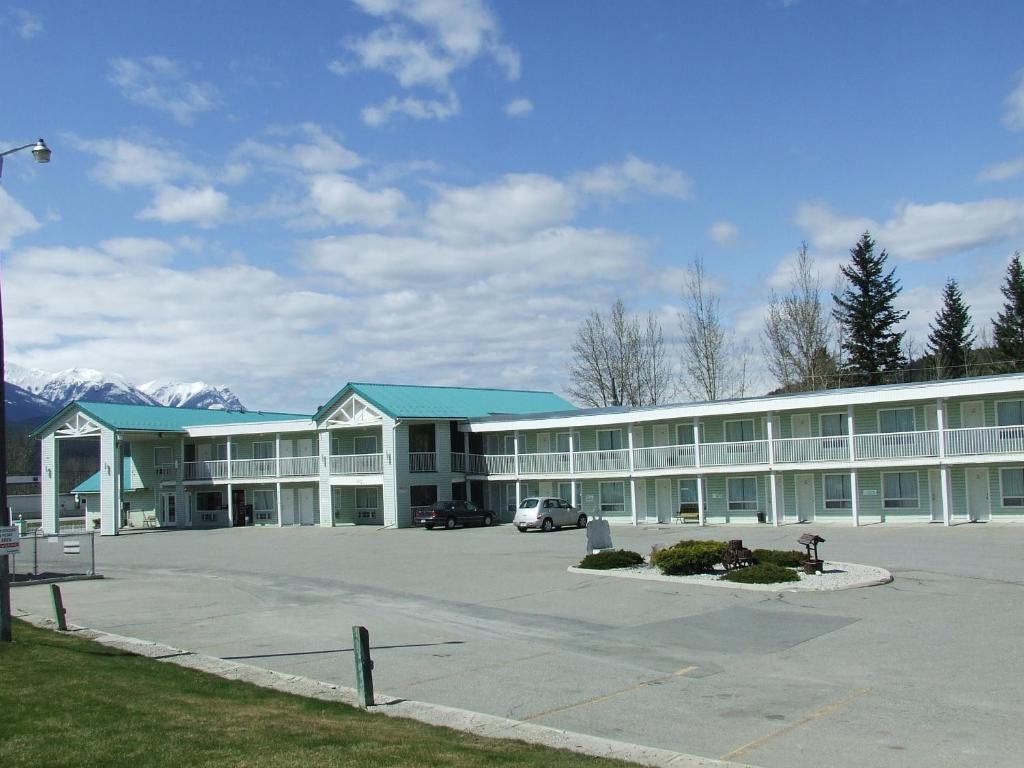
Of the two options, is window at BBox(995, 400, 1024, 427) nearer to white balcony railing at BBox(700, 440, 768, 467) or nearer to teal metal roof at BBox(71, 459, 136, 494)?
white balcony railing at BBox(700, 440, 768, 467)

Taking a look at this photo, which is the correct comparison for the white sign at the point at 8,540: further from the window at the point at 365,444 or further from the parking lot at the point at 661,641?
the window at the point at 365,444

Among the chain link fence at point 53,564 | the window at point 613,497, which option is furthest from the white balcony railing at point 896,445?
the chain link fence at point 53,564

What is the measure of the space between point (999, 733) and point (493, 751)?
488 cm

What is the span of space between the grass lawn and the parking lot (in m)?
1.60

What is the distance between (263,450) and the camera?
55.7 m

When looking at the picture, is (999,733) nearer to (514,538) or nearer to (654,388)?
(514,538)

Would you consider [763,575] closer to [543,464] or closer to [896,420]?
[896,420]

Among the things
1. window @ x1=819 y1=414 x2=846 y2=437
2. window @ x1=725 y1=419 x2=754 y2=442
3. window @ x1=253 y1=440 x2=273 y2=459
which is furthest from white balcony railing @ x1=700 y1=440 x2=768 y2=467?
window @ x1=253 y1=440 x2=273 y2=459

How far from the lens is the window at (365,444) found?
5081 centimetres

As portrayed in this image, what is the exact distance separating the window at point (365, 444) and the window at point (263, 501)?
7665 mm

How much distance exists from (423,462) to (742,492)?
1686 cm

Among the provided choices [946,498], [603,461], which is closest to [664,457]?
[603,461]

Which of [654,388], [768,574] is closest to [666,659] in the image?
[768,574]

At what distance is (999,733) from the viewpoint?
28.7 ft
